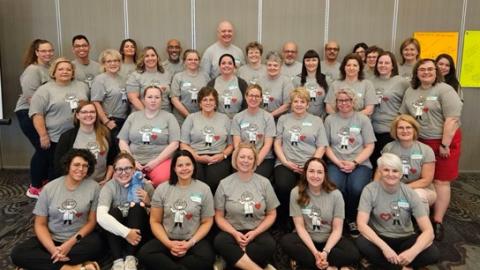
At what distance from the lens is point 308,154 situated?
Result: 3582mm

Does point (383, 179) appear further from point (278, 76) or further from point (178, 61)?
point (178, 61)

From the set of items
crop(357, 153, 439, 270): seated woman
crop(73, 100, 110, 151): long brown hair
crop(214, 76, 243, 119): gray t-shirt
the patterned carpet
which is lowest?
the patterned carpet

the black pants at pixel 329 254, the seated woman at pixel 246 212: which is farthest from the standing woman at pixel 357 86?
the black pants at pixel 329 254

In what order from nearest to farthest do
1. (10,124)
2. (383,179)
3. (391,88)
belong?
(383,179)
(391,88)
(10,124)

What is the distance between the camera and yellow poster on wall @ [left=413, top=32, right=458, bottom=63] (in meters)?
5.13

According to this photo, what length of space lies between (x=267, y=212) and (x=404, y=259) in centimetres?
98

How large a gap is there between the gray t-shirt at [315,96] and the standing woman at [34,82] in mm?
2695

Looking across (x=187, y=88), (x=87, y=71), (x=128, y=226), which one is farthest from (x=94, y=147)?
(x=87, y=71)

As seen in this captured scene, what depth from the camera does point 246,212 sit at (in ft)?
9.80

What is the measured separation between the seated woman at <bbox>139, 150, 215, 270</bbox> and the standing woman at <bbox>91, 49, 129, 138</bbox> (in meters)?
1.32

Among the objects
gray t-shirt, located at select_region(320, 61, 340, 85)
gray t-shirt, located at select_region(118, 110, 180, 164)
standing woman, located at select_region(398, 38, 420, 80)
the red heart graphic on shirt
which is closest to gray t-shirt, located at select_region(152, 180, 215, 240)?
gray t-shirt, located at select_region(118, 110, 180, 164)

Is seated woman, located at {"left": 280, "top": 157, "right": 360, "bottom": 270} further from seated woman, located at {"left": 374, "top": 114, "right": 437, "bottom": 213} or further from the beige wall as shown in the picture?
the beige wall

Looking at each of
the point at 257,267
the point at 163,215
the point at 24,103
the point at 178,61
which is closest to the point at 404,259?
the point at 257,267

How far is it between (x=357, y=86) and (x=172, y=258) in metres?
2.31
